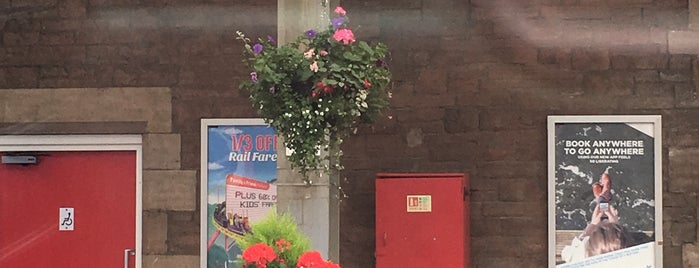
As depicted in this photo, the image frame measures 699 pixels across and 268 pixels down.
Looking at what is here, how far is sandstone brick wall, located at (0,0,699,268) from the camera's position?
747 centimetres

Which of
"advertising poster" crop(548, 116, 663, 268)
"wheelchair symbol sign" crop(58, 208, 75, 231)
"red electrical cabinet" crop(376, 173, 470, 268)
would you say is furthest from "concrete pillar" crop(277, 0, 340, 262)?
"wheelchair symbol sign" crop(58, 208, 75, 231)

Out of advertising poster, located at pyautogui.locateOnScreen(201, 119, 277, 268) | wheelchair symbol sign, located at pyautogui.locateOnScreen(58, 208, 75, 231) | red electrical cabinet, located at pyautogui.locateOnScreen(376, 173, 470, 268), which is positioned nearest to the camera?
red electrical cabinet, located at pyautogui.locateOnScreen(376, 173, 470, 268)

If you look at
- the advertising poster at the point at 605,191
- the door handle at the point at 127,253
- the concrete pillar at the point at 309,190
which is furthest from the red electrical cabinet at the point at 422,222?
the door handle at the point at 127,253

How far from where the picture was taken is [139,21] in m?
8.03

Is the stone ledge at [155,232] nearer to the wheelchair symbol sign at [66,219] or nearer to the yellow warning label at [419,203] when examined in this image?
the wheelchair symbol sign at [66,219]

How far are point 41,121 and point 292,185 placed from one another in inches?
129

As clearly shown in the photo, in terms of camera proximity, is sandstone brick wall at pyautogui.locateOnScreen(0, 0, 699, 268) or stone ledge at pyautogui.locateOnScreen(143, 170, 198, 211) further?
stone ledge at pyautogui.locateOnScreen(143, 170, 198, 211)

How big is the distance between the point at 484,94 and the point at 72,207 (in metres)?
3.66

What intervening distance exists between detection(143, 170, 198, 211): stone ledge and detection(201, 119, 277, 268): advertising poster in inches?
4.7

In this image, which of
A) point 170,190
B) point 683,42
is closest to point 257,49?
point 170,190

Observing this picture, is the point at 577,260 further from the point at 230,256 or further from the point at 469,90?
the point at 230,256

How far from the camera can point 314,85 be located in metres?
5.45

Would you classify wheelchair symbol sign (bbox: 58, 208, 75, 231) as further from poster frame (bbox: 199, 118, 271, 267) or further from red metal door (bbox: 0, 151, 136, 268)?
poster frame (bbox: 199, 118, 271, 267)

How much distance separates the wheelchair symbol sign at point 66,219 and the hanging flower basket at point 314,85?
328cm
